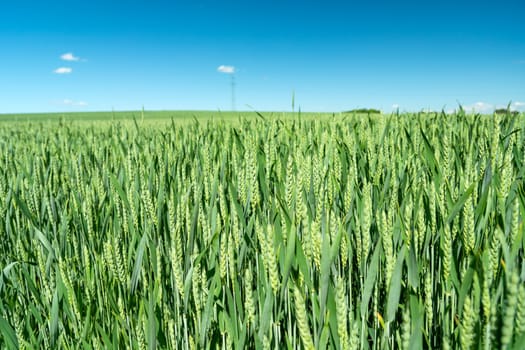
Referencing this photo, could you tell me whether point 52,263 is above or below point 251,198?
below

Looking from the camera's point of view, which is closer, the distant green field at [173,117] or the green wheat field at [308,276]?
the green wheat field at [308,276]

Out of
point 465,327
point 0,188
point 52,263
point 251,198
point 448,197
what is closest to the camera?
point 465,327

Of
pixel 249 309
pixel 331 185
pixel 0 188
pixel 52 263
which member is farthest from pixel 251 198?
pixel 0 188

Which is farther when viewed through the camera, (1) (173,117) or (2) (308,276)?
(1) (173,117)

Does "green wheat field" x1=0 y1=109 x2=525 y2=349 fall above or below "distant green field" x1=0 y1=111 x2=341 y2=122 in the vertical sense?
below

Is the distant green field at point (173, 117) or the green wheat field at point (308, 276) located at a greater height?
the distant green field at point (173, 117)

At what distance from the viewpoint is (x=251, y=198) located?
0.98m

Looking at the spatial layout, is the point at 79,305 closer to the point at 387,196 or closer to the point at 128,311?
the point at 128,311

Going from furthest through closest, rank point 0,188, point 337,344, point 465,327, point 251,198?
point 0,188 → point 251,198 → point 337,344 → point 465,327

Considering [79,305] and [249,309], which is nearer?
[249,309]

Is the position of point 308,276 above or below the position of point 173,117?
below

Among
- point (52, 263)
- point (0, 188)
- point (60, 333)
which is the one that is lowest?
point (60, 333)

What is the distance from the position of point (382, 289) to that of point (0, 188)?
1276mm

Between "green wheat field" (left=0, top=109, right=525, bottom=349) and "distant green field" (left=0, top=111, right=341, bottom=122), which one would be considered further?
"distant green field" (left=0, top=111, right=341, bottom=122)
